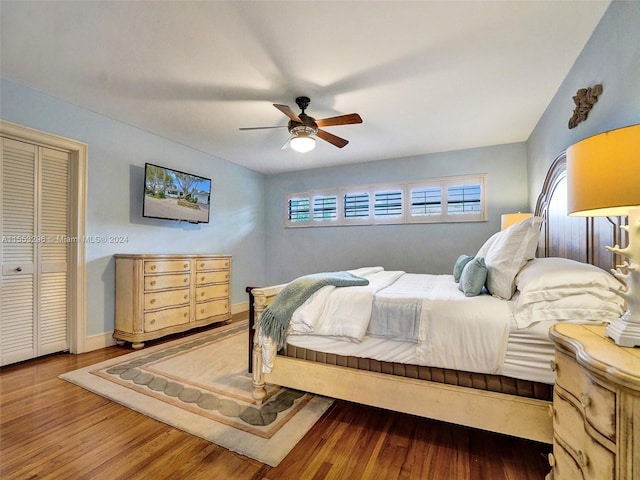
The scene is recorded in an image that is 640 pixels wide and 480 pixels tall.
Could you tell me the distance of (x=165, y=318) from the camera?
10.9 feet

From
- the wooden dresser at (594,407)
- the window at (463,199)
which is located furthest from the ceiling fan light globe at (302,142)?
the window at (463,199)

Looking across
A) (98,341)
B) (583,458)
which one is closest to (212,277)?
(98,341)

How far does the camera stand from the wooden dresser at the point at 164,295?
10.1 feet

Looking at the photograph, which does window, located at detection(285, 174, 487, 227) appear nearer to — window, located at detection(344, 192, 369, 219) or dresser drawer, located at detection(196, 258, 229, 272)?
window, located at detection(344, 192, 369, 219)

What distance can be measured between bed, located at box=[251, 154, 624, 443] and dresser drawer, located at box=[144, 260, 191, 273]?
6.06 feet

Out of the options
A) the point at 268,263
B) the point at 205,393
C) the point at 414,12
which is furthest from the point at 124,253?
the point at 414,12

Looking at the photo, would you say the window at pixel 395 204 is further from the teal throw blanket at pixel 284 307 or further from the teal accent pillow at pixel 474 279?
the teal throw blanket at pixel 284 307

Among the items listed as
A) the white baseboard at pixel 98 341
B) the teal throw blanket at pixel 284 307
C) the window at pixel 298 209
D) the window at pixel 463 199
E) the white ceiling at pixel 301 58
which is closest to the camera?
the white ceiling at pixel 301 58

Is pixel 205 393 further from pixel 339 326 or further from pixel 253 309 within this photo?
pixel 339 326

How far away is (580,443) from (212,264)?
382cm

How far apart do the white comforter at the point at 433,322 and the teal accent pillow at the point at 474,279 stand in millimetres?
49

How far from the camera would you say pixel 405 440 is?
1.65 meters

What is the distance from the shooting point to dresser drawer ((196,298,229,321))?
372 centimetres

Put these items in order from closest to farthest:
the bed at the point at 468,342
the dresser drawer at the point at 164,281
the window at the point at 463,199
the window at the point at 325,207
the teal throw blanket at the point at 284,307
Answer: the bed at the point at 468,342 < the teal throw blanket at the point at 284,307 < the dresser drawer at the point at 164,281 < the window at the point at 463,199 < the window at the point at 325,207
